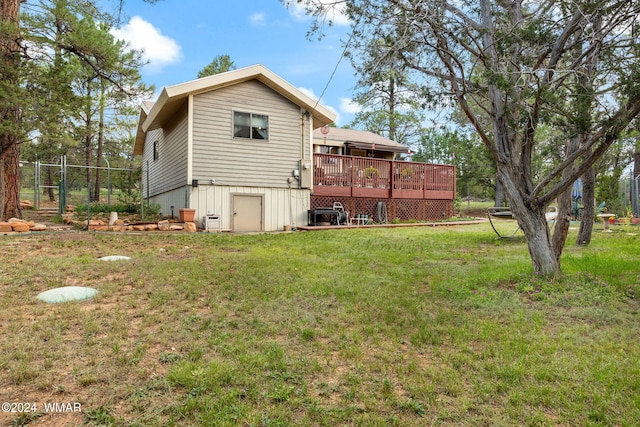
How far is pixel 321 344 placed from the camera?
2.83 meters

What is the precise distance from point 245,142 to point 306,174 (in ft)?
7.30

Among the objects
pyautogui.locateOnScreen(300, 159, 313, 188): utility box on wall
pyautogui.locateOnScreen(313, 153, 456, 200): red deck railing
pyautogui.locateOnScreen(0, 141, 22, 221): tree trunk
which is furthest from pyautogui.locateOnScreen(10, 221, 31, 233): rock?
pyautogui.locateOnScreen(313, 153, 456, 200): red deck railing

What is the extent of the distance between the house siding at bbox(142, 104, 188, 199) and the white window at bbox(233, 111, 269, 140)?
146 cm

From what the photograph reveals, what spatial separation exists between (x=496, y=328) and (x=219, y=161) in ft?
29.8

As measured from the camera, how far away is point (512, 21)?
4.72 m

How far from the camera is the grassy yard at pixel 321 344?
1.98 m

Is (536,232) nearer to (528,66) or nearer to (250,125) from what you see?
(528,66)

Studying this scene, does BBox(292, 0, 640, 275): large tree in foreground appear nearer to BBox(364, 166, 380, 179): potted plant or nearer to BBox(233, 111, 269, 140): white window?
BBox(233, 111, 269, 140): white window

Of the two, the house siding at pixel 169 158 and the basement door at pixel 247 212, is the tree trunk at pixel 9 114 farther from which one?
the basement door at pixel 247 212

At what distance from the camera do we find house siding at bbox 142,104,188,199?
10875mm

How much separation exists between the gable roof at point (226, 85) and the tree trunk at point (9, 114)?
3401 millimetres

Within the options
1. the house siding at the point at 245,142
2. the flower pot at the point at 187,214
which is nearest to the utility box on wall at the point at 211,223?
the flower pot at the point at 187,214

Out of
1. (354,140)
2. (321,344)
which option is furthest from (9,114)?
(354,140)

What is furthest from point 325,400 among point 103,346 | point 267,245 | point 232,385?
point 267,245
